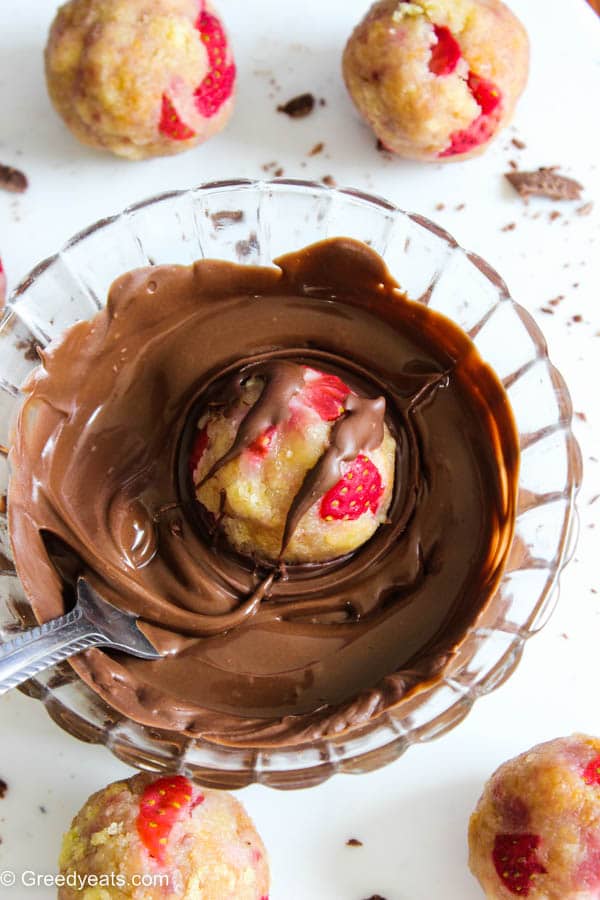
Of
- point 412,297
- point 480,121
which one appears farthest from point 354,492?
point 480,121

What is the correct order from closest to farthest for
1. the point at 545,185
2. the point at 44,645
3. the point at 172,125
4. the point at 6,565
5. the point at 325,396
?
the point at 44,645 < the point at 325,396 < the point at 6,565 < the point at 172,125 < the point at 545,185

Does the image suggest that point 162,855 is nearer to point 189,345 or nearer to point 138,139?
point 189,345

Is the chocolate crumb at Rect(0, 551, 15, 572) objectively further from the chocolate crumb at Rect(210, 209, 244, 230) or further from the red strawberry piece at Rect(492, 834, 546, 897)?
the red strawberry piece at Rect(492, 834, 546, 897)

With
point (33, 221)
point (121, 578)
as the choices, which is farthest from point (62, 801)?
point (33, 221)

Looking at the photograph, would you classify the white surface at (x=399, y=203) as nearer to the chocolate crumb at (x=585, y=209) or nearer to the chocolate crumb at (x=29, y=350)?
the chocolate crumb at (x=585, y=209)

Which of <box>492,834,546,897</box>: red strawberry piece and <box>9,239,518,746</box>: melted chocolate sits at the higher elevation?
<box>9,239,518,746</box>: melted chocolate

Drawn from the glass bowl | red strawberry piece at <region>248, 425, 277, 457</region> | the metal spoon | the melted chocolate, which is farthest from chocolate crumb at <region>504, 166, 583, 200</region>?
the metal spoon

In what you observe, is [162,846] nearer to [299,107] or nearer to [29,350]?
[29,350]
